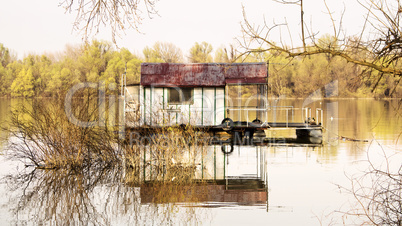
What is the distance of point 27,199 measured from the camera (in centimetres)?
A: 1314

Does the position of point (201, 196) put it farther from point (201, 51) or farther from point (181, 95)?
point (201, 51)

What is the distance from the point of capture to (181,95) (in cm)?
2464

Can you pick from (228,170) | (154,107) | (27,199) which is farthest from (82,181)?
(154,107)

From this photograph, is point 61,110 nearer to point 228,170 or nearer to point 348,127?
point 228,170

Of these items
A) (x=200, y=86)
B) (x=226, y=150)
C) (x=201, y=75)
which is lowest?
(x=226, y=150)

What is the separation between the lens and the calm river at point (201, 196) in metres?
11.2

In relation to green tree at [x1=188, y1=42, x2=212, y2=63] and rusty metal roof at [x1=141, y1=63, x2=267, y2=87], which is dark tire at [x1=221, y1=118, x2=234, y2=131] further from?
green tree at [x1=188, y1=42, x2=212, y2=63]

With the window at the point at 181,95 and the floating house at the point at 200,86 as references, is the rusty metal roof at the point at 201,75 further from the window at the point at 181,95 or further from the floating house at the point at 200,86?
the window at the point at 181,95

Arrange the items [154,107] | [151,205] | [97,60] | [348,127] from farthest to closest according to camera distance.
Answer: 1. [97,60]
2. [348,127]
3. [154,107]
4. [151,205]

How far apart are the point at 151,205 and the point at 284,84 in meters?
63.3

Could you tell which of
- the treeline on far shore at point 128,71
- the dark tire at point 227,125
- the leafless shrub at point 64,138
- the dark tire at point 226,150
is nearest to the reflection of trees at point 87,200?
the leafless shrub at point 64,138

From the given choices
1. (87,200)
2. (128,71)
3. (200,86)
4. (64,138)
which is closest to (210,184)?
(87,200)

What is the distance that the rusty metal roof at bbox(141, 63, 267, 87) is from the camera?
80.3ft

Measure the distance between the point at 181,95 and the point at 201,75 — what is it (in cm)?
147
